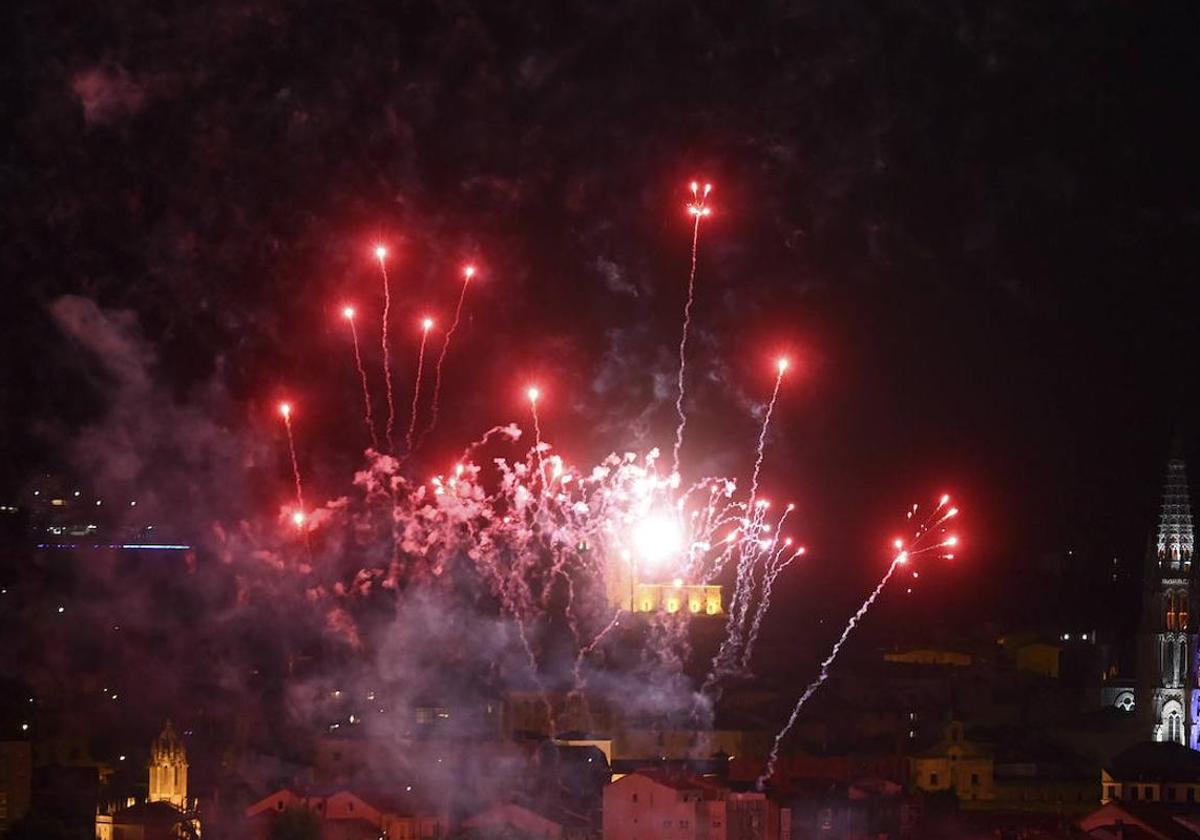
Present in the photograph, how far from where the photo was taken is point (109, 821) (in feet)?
137

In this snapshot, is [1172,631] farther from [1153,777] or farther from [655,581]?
[655,581]

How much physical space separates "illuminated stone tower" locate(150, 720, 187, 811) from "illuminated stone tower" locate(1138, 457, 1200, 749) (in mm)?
18603

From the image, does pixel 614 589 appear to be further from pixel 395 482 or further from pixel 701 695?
pixel 395 482

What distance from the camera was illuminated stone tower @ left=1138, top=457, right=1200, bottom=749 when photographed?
53656mm

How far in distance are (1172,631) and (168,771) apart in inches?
778

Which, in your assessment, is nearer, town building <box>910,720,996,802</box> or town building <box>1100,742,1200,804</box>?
town building <box>1100,742,1200,804</box>

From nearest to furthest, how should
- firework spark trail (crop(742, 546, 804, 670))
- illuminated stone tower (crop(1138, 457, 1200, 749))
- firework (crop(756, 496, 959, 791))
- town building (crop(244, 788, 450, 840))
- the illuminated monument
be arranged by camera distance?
town building (crop(244, 788, 450, 840)) < firework (crop(756, 496, 959, 791)) < the illuminated monument < firework spark trail (crop(742, 546, 804, 670)) < illuminated stone tower (crop(1138, 457, 1200, 749))

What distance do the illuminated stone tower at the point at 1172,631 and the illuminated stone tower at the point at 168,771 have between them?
732 inches

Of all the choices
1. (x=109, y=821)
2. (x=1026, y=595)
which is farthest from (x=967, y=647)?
(x=109, y=821)

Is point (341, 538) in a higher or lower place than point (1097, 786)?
higher

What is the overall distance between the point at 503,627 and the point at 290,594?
405cm

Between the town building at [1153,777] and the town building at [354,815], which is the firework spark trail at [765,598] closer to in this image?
the town building at [1153,777]

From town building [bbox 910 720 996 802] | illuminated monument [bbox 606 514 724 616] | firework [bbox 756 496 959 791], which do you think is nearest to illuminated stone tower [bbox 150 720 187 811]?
firework [bbox 756 496 959 791]

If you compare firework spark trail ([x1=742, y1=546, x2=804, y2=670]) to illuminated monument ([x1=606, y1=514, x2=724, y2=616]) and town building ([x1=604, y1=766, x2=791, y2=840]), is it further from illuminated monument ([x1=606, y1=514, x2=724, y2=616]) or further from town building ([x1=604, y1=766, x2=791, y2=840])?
town building ([x1=604, y1=766, x2=791, y2=840])
